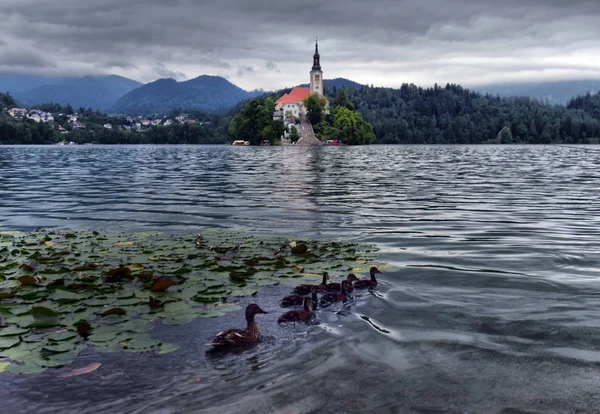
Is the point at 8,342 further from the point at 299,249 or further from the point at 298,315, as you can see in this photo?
the point at 299,249

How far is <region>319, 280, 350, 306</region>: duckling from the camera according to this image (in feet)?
28.0

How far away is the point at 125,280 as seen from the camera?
9.61 meters

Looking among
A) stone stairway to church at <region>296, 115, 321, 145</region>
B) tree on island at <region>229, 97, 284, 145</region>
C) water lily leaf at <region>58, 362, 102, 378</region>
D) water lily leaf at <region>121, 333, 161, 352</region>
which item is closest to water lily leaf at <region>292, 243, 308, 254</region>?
water lily leaf at <region>121, 333, 161, 352</region>

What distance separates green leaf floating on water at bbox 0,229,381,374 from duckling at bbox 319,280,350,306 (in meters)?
1.16

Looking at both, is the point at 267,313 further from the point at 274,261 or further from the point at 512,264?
the point at 512,264

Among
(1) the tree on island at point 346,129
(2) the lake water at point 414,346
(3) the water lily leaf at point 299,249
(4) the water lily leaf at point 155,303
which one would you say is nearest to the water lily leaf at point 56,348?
(2) the lake water at point 414,346

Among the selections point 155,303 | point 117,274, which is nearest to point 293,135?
point 117,274

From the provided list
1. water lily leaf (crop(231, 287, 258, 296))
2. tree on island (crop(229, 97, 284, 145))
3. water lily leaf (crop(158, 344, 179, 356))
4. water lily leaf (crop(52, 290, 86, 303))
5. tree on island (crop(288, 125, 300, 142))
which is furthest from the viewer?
tree on island (crop(288, 125, 300, 142))

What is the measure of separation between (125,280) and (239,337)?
3982 mm

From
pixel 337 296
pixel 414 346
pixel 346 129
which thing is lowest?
pixel 414 346

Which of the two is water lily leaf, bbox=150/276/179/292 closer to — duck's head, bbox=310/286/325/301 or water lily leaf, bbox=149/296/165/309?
water lily leaf, bbox=149/296/165/309

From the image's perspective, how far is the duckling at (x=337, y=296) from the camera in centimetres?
852

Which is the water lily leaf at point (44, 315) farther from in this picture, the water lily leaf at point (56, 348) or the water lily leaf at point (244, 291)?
the water lily leaf at point (244, 291)

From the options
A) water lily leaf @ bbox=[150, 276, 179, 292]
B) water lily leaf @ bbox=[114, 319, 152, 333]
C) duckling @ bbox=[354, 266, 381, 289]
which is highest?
water lily leaf @ bbox=[150, 276, 179, 292]
